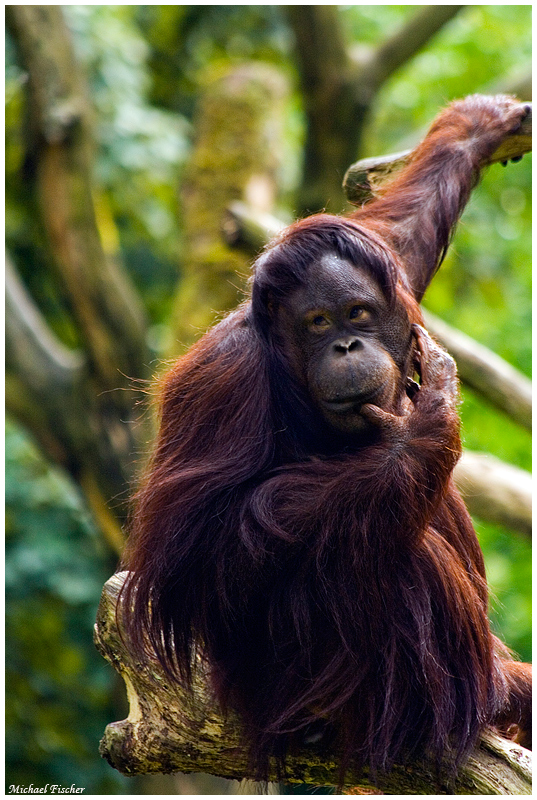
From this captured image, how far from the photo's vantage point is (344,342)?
2918 mm

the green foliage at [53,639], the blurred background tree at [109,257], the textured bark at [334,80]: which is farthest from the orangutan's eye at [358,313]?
the textured bark at [334,80]

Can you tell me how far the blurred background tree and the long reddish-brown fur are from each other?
12.1 ft

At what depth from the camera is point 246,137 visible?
30.2ft

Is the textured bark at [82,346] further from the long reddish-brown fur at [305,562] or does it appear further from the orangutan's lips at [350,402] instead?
the orangutan's lips at [350,402]

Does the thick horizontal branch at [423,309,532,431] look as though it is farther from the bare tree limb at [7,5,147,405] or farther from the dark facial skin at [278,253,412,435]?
the bare tree limb at [7,5,147,405]

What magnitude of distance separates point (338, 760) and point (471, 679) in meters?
0.54

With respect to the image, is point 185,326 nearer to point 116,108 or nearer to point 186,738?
point 116,108

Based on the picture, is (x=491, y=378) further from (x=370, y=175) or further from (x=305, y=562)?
(x=305, y=562)

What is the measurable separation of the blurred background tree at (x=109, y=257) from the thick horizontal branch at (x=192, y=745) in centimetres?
383

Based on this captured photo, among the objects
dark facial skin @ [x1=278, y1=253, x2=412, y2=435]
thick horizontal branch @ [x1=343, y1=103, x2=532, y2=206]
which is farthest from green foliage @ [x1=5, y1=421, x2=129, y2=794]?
dark facial skin @ [x1=278, y1=253, x2=412, y2=435]

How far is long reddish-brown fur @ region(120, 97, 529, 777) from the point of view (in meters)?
2.87

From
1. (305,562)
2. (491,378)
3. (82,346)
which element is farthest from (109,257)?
(305,562)

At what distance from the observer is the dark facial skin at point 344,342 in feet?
9.52

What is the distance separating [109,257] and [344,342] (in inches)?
206
